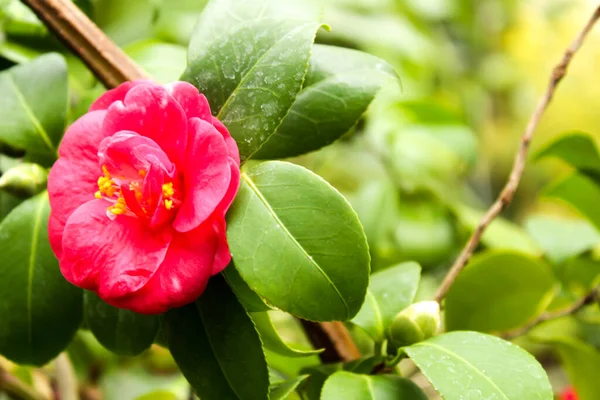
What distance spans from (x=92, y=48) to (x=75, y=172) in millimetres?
166

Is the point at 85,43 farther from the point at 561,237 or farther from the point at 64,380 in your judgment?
the point at 561,237

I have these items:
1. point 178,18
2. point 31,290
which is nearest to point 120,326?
point 31,290

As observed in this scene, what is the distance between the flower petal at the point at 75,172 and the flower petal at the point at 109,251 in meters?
Answer: 0.02

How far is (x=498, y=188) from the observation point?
2.41 meters

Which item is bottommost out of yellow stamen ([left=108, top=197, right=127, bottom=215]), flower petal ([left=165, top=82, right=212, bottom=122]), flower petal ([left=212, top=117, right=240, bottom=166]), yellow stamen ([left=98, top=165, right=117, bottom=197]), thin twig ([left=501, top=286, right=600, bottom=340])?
thin twig ([left=501, top=286, right=600, bottom=340])

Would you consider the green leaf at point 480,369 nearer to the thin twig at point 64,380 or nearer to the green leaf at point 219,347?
the green leaf at point 219,347

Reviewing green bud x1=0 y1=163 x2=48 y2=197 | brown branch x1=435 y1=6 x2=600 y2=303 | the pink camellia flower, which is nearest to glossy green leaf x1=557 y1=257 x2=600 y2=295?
brown branch x1=435 y1=6 x2=600 y2=303

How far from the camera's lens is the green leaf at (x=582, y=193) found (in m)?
0.86

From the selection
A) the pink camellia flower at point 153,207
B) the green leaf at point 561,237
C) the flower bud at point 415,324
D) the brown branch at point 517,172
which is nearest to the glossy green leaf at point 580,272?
the green leaf at point 561,237

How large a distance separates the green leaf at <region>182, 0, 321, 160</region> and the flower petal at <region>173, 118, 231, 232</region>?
4 cm

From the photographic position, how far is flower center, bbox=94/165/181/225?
46 centimetres

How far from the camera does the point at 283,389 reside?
534 millimetres

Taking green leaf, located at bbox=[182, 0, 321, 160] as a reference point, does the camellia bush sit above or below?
below

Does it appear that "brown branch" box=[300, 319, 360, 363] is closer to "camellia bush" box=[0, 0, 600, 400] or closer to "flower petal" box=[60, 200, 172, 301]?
"camellia bush" box=[0, 0, 600, 400]
